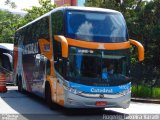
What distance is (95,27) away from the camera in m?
15.2

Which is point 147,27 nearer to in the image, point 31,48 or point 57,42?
point 31,48

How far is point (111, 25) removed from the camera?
1543 cm

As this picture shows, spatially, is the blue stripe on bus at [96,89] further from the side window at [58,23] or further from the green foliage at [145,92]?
the green foliage at [145,92]

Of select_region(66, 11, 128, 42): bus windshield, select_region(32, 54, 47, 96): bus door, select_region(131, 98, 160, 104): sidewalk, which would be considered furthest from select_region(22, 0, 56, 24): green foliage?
select_region(66, 11, 128, 42): bus windshield

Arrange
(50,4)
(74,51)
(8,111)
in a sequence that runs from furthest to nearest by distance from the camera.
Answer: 1. (50,4)
2. (8,111)
3. (74,51)

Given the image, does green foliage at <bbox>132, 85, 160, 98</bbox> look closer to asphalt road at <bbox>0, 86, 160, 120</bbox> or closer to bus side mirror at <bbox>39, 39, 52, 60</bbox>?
asphalt road at <bbox>0, 86, 160, 120</bbox>

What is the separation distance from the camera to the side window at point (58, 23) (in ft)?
50.7

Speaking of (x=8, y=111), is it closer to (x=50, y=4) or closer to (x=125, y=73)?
(x=125, y=73)

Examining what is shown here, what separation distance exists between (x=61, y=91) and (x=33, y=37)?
19.9 ft

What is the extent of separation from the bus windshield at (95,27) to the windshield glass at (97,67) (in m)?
0.49

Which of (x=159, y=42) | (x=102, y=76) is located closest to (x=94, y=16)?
(x=102, y=76)

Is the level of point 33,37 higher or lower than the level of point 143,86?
higher

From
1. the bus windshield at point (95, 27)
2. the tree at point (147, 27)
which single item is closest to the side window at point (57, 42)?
the bus windshield at point (95, 27)

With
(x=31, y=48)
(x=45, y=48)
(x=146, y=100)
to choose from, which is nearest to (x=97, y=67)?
(x=45, y=48)
